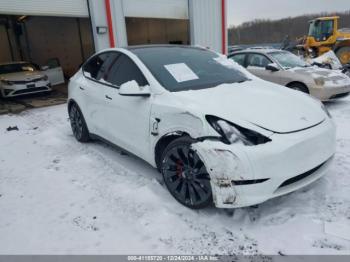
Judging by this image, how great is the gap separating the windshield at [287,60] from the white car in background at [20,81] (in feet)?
25.3

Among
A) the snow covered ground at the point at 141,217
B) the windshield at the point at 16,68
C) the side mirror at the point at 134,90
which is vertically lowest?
the snow covered ground at the point at 141,217

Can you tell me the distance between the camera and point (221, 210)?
9.39 ft

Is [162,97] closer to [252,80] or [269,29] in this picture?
[252,80]

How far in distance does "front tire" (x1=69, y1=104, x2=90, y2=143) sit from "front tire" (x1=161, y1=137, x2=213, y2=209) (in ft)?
7.42

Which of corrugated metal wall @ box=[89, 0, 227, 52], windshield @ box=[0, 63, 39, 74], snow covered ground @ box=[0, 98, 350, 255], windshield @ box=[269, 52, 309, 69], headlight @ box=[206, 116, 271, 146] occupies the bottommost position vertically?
snow covered ground @ box=[0, 98, 350, 255]

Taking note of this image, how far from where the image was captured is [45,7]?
8.62 m

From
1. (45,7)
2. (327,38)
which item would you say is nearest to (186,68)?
(45,7)

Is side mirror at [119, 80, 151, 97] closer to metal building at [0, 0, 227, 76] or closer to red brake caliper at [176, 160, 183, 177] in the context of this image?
red brake caliper at [176, 160, 183, 177]

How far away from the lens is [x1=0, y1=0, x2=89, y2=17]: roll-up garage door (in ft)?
26.4

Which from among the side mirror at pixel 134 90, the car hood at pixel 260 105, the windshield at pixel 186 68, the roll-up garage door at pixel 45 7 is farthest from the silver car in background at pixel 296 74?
the roll-up garage door at pixel 45 7

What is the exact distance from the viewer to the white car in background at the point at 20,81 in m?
9.90

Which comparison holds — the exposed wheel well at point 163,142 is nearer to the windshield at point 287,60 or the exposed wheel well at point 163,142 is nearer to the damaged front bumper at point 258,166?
the damaged front bumper at point 258,166

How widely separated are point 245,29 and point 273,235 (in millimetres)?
61759

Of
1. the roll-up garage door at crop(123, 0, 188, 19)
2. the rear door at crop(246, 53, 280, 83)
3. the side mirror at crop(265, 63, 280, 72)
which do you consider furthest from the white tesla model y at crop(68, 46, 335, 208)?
the roll-up garage door at crop(123, 0, 188, 19)
